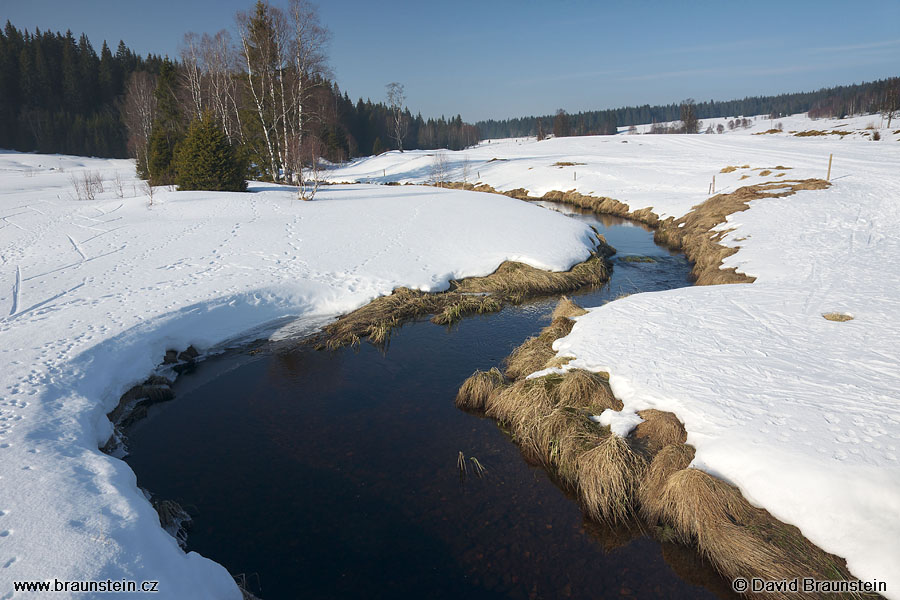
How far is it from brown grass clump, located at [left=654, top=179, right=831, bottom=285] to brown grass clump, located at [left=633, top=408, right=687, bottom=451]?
8.65m

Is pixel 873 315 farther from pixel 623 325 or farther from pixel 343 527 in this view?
pixel 343 527

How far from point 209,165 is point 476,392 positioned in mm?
21128

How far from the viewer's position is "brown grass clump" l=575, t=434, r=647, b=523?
5.89 metres

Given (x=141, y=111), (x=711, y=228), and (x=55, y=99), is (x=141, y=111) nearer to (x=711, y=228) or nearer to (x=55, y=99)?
(x=55, y=99)

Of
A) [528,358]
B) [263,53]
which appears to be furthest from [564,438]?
[263,53]

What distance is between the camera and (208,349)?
1040cm

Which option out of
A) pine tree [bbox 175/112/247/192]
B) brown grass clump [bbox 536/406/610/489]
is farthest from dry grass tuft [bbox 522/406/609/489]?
pine tree [bbox 175/112/247/192]

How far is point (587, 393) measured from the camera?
769 cm

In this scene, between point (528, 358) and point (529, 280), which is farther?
point (529, 280)

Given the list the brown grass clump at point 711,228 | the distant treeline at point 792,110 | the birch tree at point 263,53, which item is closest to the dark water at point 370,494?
the brown grass clump at point 711,228

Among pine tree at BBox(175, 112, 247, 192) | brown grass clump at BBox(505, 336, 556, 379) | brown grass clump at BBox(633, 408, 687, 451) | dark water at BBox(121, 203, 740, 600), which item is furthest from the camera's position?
pine tree at BBox(175, 112, 247, 192)

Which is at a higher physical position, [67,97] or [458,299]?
[67,97]

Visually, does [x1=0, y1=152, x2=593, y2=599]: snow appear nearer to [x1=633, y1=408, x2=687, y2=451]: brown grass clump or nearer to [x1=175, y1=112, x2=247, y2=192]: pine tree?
[x1=175, y1=112, x2=247, y2=192]: pine tree

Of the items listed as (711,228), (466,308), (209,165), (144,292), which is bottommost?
(466,308)
